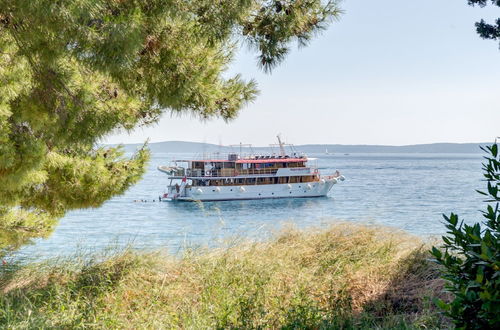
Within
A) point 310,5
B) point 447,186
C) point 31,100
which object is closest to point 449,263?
point 310,5

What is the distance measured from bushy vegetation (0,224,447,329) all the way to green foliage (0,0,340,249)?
33.4 inches

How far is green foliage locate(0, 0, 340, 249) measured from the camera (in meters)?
2.17

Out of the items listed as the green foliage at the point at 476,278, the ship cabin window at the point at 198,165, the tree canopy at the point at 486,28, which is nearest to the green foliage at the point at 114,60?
the green foliage at the point at 476,278

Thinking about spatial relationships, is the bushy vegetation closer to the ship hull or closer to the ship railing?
the ship railing

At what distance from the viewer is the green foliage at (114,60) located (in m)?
2.17

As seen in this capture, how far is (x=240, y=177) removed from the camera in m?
27.1

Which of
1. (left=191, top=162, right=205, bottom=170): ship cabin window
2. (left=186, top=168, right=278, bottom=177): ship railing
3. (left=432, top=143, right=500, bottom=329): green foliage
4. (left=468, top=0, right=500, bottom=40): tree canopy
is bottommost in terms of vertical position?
(left=186, top=168, right=278, bottom=177): ship railing

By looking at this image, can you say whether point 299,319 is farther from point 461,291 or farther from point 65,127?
point 65,127

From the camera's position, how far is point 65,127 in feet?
10.6

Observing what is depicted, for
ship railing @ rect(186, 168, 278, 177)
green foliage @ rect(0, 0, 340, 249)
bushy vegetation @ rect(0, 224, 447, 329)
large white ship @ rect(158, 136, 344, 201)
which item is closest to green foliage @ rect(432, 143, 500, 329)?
bushy vegetation @ rect(0, 224, 447, 329)

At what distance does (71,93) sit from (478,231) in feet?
8.14

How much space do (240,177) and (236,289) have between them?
23.5 metres

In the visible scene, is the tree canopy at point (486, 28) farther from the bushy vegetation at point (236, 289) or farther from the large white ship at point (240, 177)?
the large white ship at point (240, 177)

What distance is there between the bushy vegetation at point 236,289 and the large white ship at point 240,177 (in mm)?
21612
